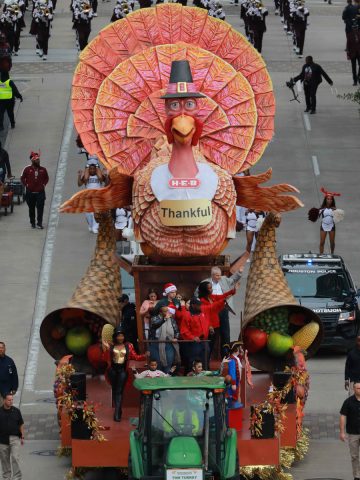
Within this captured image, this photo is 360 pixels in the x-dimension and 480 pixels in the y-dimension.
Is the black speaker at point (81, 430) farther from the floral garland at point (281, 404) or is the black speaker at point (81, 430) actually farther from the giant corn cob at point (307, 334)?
the giant corn cob at point (307, 334)

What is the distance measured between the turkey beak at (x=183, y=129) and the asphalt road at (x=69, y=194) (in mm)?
4647

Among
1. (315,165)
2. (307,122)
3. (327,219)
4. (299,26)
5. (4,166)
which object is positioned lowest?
(315,165)

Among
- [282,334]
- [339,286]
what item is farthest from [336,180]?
[282,334]

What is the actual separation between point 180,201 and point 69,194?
53.1ft

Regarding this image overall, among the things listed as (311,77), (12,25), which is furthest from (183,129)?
(12,25)

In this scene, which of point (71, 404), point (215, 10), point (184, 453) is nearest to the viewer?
point (184, 453)

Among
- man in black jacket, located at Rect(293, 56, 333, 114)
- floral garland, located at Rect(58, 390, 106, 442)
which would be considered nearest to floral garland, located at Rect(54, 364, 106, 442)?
floral garland, located at Rect(58, 390, 106, 442)

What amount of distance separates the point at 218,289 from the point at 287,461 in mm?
2409

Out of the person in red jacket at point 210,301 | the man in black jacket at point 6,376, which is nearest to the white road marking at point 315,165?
the person in red jacket at point 210,301

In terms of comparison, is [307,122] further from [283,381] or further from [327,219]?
[283,381]

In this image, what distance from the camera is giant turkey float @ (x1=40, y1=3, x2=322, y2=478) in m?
24.5

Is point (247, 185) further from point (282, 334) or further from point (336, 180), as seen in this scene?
point (336, 180)

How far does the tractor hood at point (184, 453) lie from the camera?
21.3 meters

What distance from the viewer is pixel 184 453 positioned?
2144 cm
